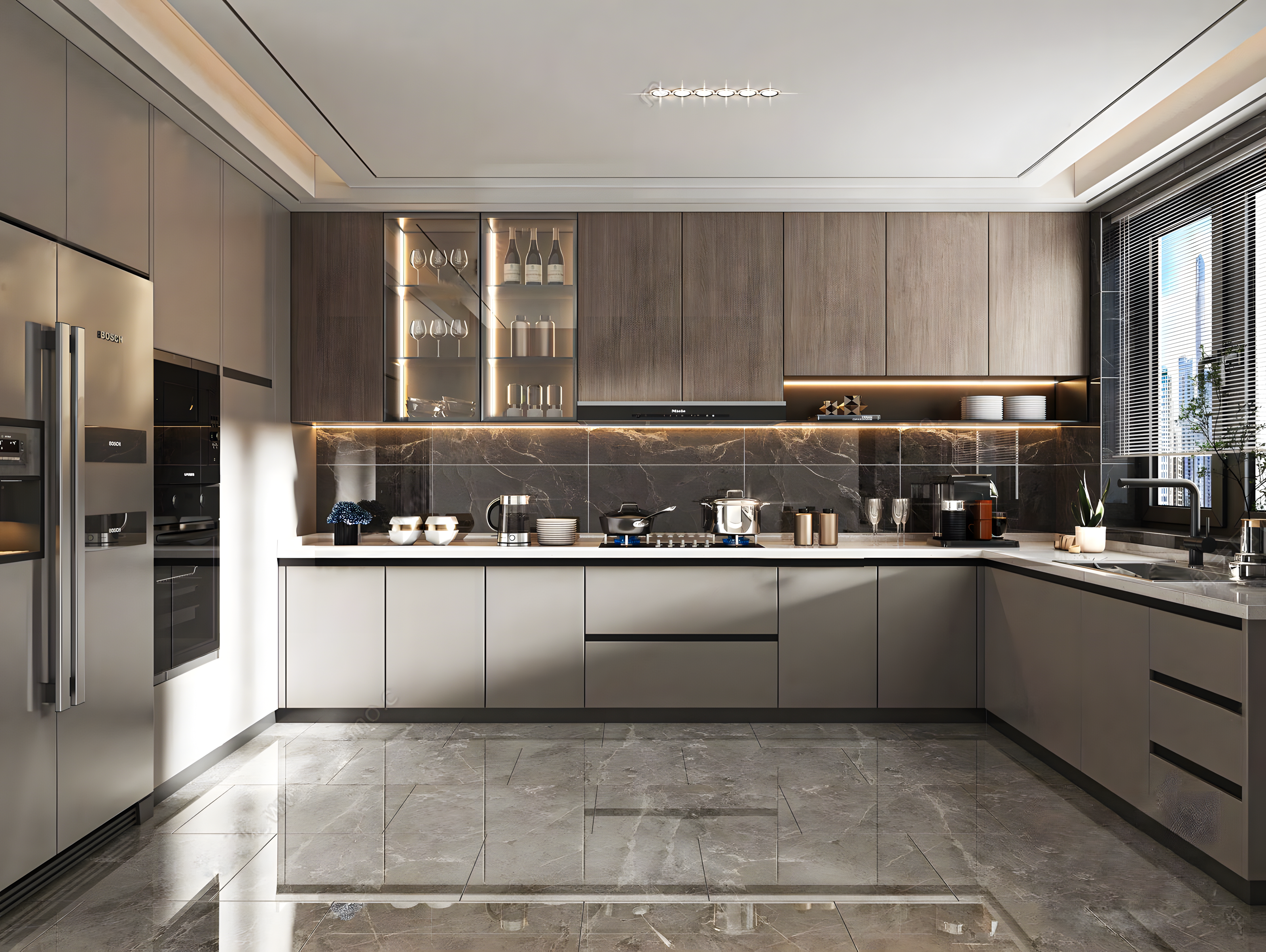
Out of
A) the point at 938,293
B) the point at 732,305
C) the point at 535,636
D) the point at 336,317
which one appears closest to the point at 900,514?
the point at 938,293

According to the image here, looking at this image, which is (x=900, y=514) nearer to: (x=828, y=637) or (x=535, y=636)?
(x=828, y=637)

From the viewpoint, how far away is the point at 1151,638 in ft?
8.58

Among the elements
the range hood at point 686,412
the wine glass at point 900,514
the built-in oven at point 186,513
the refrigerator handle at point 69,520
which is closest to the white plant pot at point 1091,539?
the wine glass at point 900,514

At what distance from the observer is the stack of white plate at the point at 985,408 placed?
14.0 ft

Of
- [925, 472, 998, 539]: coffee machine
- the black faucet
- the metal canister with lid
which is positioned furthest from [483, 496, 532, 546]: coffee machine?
the metal canister with lid

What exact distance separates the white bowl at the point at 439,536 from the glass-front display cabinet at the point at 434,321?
0.56 metres

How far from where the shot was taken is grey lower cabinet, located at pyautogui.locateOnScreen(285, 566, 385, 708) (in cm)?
398

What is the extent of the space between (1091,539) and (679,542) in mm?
1901

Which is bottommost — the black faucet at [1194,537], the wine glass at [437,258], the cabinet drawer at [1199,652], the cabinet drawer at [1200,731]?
the cabinet drawer at [1200,731]

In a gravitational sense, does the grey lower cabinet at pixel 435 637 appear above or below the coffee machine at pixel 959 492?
below

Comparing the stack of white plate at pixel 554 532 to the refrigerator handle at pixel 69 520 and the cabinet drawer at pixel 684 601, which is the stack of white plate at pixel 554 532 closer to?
the cabinet drawer at pixel 684 601

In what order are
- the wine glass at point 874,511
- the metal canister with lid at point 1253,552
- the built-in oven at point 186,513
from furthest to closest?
the wine glass at point 874,511, the built-in oven at point 186,513, the metal canister with lid at point 1253,552

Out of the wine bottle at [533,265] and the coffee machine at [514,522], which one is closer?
the coffee machine at [514,522]

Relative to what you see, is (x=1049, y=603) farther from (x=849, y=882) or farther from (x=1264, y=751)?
(x=849, y=882)
